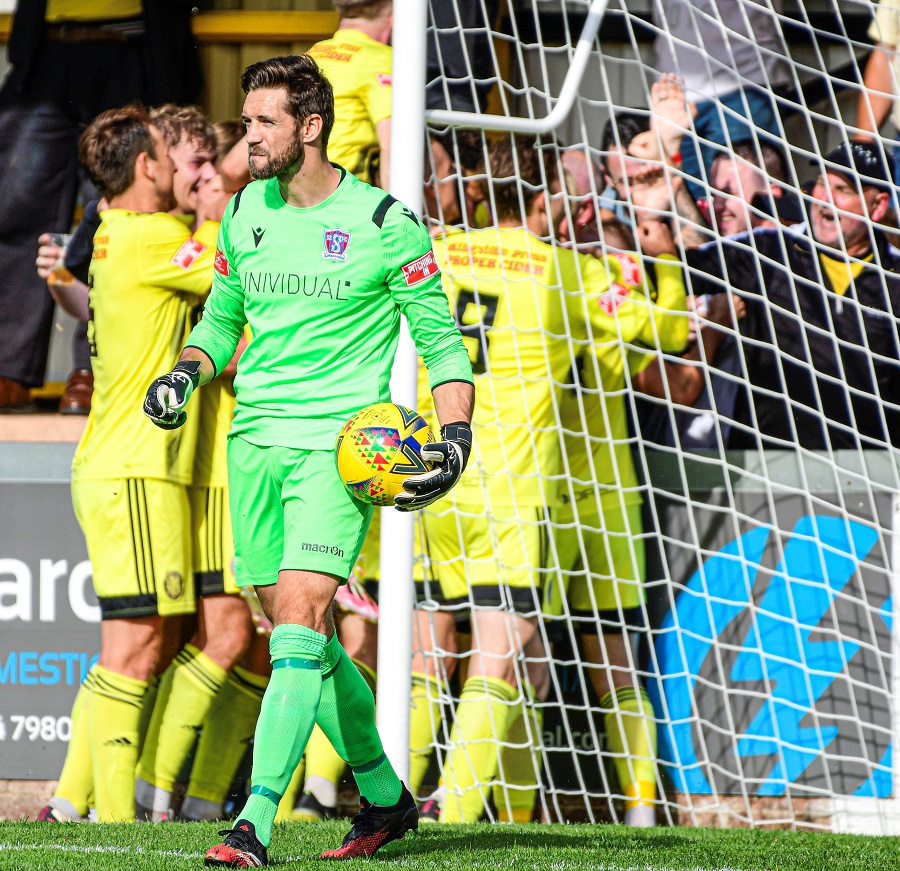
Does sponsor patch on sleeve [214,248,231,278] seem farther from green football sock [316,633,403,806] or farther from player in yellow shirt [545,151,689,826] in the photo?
player in yellow shirt [545,151,689,826]

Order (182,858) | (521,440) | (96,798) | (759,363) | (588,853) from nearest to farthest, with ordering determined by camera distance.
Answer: (182,858), (588,853), (96,798), (521,440), (759,363)

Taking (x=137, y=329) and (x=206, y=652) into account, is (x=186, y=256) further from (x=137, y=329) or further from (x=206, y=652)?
(x=206, y=652)

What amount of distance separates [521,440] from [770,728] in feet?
5.00

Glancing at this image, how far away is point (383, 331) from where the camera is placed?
9.69 ft

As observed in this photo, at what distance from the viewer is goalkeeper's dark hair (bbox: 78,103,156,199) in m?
4.67

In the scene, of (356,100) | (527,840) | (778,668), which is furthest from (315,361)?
(778,668)

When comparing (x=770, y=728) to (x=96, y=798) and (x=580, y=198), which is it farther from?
(x=96, y=798)

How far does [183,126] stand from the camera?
4871 mm

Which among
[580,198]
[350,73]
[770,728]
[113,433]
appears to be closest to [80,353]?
[113,433]

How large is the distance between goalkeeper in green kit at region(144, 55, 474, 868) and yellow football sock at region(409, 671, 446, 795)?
4.84 feet

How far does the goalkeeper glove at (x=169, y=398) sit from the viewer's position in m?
2.74

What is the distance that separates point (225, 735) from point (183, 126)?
241 centimetres

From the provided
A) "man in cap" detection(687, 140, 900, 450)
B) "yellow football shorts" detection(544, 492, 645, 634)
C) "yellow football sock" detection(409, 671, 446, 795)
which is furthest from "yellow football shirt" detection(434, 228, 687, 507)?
"yellow football sock" detection(409, 671, 446, 795)

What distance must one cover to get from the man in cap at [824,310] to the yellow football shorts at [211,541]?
2.19m
